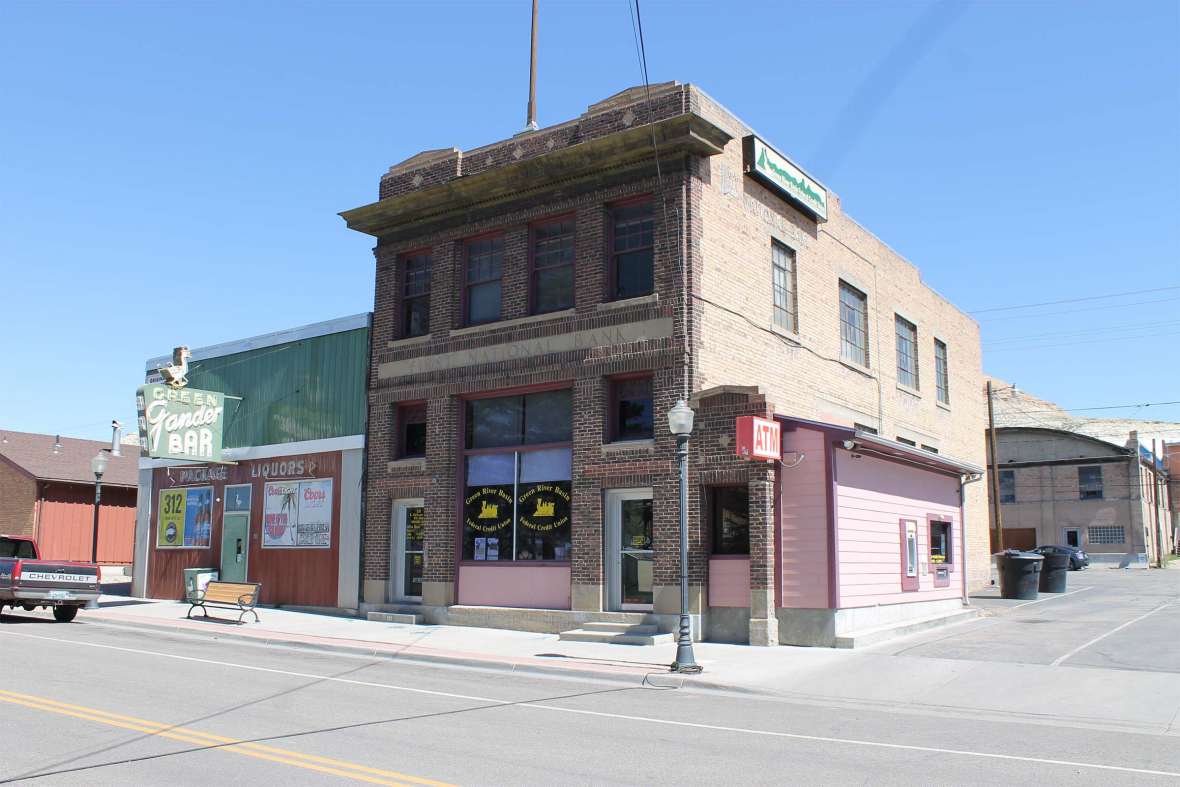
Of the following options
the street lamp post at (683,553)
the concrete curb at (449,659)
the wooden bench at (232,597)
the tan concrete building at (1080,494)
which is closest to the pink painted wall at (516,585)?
the concrete curb at (449,659)

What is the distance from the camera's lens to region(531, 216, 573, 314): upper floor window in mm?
21375

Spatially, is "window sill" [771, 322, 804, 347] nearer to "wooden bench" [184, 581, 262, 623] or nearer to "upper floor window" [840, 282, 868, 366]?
"upper floor window" [840, 282, 868, 366]

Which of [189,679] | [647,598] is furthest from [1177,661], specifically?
[189,679]

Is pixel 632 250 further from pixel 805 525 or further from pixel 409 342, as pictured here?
pixel 805 525

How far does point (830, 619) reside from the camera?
1703 centimetres

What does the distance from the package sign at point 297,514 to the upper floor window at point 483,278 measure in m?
5.98

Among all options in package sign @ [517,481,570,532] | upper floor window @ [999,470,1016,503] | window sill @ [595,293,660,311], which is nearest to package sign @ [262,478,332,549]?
package sign @ [517,481,570,532]

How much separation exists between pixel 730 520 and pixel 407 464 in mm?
8271

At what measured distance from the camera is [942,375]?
33.2 meters

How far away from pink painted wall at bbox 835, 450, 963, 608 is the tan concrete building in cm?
4375

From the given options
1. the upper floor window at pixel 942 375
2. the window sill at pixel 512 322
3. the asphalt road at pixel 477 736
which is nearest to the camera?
the asphalt road at pixel 477 736

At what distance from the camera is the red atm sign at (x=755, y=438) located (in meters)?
17.0

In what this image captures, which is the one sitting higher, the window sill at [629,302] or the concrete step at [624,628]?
the window sill at [629,302]

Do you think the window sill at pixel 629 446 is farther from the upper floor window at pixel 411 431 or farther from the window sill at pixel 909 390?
the window sill at pixel 909 390
